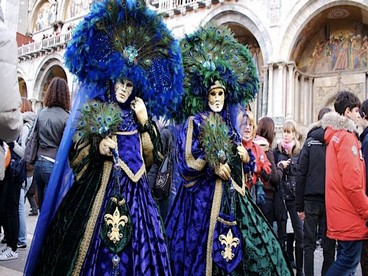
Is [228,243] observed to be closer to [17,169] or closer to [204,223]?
[204,223]

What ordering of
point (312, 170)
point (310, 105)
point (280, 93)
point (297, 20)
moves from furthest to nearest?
point (310, 105) < point (280, 93) < point (297, 20) < point (312, 170)

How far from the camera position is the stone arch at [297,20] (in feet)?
42.2

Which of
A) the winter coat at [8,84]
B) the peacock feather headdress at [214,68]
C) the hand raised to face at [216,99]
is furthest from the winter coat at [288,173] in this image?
the winter coat at [8,84]

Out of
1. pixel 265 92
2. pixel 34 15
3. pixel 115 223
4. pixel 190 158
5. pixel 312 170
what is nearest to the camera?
pixel 115 223

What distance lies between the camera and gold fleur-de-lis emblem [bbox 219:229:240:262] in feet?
9.09

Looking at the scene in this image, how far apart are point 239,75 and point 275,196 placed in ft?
5.50

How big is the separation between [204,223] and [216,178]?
32cm

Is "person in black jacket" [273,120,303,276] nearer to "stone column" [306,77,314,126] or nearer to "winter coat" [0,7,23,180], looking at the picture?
"winter coat" [0,7,23,180]

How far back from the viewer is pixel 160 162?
10.2 feet

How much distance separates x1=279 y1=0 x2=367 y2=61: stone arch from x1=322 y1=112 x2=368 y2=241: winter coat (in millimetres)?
10395

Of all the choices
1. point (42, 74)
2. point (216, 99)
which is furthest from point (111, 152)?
point (42, 74)

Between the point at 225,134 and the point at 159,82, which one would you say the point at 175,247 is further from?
the point at 159,82

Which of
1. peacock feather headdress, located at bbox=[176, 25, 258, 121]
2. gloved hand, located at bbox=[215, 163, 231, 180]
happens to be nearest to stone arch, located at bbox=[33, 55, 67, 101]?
peacock feather headdress, located at bbox=[176, 25, 258, 121]

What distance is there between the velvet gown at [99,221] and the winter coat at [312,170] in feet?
6.44
